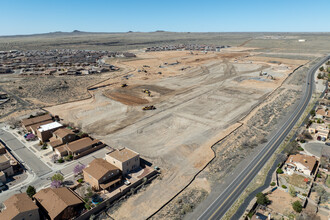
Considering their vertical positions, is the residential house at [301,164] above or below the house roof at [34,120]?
below

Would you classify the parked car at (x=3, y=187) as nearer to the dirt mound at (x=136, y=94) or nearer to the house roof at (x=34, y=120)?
the house roof at (x=34, y=120)

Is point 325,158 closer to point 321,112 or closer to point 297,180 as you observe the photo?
point 297,180

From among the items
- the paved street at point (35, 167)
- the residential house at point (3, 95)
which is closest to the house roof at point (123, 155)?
the paved street at point (35, 167)

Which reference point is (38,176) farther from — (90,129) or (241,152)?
(241,152)

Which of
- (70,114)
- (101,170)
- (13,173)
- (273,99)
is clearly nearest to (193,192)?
(101,170)

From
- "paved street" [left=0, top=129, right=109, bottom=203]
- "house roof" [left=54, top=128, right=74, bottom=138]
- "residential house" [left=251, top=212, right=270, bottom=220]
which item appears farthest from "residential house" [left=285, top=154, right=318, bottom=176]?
"house roof" [left=54, top=128, right=74, bottom=138]

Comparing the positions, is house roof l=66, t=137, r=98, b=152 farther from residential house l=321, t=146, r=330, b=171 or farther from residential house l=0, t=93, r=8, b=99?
residential house l=0, t=93, r=8, b=99
